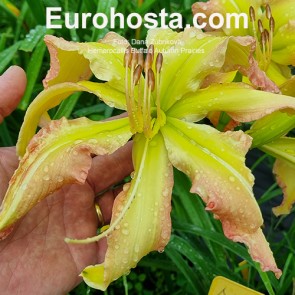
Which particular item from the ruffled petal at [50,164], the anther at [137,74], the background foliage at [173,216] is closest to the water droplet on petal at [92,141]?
the ruffled petal at [50,164]

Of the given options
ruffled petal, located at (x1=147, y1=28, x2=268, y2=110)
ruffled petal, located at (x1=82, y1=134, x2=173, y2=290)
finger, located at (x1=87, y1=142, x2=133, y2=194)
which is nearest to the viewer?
ruffled petal, located at (x1=82, y1=134, x2=173, y2=290)

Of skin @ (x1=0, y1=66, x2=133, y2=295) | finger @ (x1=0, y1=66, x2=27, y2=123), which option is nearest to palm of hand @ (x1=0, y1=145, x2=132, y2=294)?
skin @ (x1=0, y1=66, x2=133, y2=295)

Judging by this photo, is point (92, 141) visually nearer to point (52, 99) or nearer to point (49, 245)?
point (52, 99)

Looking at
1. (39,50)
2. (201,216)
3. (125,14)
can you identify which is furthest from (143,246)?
(125,14)

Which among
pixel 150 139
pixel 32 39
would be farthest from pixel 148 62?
pixel 32 39

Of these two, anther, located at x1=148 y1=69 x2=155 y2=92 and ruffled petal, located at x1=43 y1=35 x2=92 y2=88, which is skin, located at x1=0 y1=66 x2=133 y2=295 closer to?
ruffled petal, located at x1=43 y1=35 x2=92 y2=88
